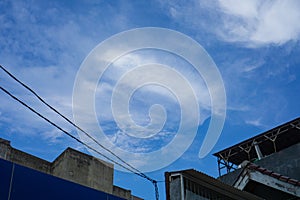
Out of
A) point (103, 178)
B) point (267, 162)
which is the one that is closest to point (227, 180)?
point (267, 162)

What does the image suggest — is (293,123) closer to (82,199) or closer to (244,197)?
(244,197)

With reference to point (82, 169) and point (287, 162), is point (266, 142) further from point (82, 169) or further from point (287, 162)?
point (82, 169)

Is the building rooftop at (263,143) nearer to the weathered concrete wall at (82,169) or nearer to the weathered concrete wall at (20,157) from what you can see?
the weathered concrete wall at (82,169)

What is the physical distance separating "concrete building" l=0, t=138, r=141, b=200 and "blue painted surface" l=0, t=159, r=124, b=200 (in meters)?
9.53

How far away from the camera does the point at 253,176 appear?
13.6 m

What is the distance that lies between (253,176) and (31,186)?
29.8 feet

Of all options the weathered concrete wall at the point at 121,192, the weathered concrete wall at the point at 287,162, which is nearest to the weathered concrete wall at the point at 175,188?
the weathered concrete wall at the point at 287,162

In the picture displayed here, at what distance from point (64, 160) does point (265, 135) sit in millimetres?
11285

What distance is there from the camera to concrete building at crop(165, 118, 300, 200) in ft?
32.7

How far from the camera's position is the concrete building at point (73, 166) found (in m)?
17.5

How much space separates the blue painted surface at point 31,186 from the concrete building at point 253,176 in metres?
2.94

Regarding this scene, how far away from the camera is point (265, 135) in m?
19.8

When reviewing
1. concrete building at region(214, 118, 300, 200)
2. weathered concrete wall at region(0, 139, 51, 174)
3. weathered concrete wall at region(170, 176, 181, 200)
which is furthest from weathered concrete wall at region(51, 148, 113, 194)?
weathered concrete wall at region(170, 176, 181, 200)

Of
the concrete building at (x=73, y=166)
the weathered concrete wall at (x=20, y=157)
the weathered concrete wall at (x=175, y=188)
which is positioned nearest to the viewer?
the weathered concrete wall at (x=175, y=188)
